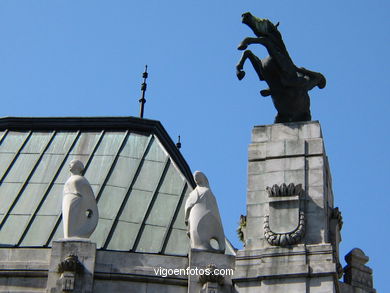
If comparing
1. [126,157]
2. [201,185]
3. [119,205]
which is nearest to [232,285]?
[201,185]

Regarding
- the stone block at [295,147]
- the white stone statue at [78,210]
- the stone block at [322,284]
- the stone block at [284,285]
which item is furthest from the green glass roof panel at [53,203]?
the stone block at [322,284]

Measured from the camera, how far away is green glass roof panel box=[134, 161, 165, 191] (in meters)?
37.3

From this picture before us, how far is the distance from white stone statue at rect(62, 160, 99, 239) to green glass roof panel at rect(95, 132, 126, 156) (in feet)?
19.2

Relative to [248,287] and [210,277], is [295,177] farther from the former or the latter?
[210,277]

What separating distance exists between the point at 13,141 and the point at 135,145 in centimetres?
446

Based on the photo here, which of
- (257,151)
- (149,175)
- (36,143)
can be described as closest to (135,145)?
(149,175)

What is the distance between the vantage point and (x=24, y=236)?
1395 inches

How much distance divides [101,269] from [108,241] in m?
3.26

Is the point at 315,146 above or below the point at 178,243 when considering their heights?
above

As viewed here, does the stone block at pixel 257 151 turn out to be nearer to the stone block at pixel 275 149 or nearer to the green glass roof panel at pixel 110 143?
the stone block at pixel 275 149

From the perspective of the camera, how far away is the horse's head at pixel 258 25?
3397cm

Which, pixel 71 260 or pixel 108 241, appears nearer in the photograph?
pixel 71 260

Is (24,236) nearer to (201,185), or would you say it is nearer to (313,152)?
(201,185)

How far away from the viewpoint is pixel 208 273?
102 ft
